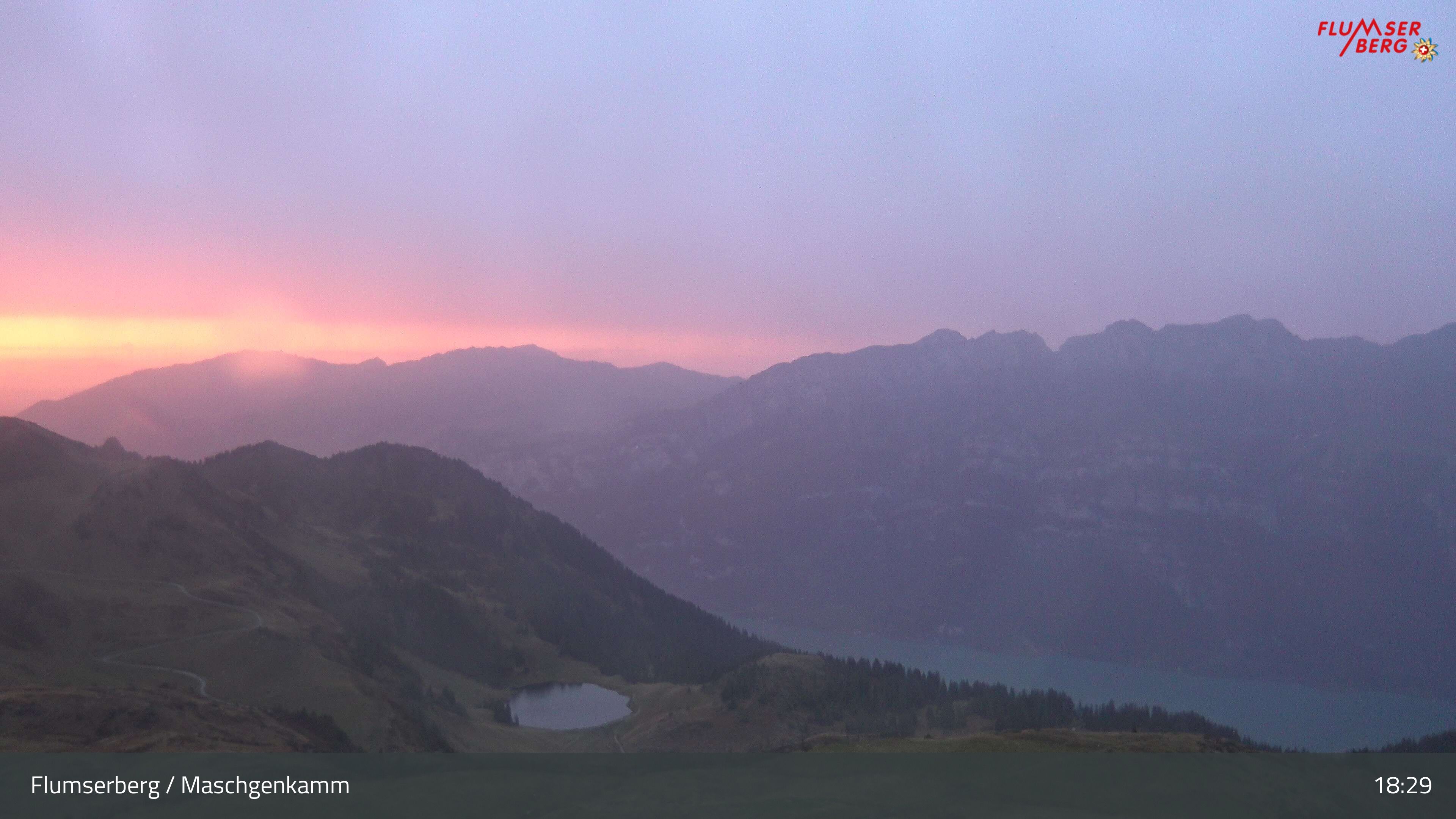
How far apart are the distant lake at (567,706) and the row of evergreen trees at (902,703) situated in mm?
17271

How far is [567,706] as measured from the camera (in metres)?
130

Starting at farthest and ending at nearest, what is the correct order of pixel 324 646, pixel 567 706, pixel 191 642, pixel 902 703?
1. pixel 567 706
2. pixel 902 703
3. pixel 324 646
4. pixel 191 642

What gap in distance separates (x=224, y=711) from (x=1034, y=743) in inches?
1913

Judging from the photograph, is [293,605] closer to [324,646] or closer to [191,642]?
[324,646]

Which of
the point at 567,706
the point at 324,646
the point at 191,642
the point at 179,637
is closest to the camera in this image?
the point at 191,642

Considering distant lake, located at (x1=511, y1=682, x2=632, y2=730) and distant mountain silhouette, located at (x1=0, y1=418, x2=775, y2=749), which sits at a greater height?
distant mountain silhouette, located at (x1=0, y1=418, x2=775, y2=749)

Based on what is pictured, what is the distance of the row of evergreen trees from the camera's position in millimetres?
101438

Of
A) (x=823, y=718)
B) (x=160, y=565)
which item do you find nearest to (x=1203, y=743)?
(x=823, y=718)

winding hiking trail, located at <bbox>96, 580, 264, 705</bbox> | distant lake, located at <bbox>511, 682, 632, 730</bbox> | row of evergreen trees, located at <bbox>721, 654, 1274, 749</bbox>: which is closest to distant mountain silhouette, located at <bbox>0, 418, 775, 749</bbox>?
winding hiking trail, located at <bbox>96, 580, 264, 705</bbox>

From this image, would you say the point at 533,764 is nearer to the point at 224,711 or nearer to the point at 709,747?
the point at 224,711

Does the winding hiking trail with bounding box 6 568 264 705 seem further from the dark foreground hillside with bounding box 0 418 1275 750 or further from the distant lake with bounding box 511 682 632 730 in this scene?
the distant lake with bounding box 511 682 632 730

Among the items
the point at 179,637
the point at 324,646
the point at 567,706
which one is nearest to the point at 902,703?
the point at 567,706

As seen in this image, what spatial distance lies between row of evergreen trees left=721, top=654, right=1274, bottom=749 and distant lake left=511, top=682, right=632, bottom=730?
17.3 metres

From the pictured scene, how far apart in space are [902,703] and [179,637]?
230 ft
